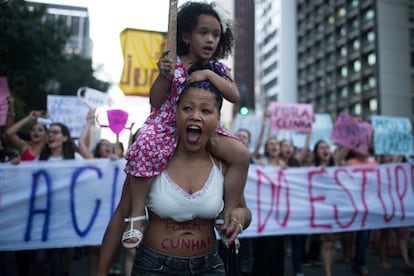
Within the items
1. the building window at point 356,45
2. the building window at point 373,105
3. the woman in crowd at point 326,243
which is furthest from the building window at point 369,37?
the woman in crowd at point 326,243

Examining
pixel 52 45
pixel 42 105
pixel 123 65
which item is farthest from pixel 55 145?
pixel 42 105

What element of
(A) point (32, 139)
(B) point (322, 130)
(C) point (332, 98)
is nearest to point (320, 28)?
(C) point (332, 98)

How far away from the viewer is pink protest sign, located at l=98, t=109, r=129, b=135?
4832 millimetres

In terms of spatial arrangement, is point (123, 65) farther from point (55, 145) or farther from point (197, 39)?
point (197, 39)

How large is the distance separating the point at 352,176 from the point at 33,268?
3917 millimetres

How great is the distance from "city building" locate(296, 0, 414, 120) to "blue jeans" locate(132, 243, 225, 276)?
4334 cm

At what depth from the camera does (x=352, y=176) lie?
18.0 feet

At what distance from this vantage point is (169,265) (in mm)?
1856

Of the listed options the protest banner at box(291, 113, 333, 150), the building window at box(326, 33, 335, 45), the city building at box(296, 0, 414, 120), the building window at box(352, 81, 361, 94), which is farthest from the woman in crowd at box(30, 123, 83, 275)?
the building window at box(326, 33, 335, 45)

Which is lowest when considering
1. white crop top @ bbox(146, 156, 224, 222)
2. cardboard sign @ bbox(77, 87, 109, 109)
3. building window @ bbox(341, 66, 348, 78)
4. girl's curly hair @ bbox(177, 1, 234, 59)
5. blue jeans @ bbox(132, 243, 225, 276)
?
blue jeans @ bbox(132, 243, 225, 276)

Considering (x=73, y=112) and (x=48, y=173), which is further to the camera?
(x=73, y=112)

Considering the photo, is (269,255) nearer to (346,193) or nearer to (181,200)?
(346,193)

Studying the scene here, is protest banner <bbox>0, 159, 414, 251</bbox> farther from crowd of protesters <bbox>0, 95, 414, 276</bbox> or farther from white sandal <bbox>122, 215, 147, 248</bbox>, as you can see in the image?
white sandal <bbox>122, 215, 147, 248</bbox>

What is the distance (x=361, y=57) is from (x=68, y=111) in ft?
142
